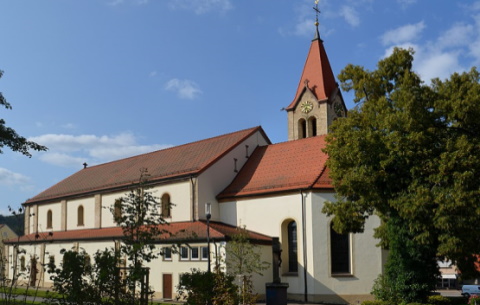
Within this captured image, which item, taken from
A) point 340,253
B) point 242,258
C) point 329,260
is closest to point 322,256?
point 329,260

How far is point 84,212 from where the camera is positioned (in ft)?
158

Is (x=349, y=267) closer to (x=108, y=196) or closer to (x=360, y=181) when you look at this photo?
(x=360, y=181)

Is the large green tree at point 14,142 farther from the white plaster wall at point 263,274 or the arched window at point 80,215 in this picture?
the arched window at point 80,215

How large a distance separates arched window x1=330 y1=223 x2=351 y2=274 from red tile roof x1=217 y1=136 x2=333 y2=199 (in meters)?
3.27

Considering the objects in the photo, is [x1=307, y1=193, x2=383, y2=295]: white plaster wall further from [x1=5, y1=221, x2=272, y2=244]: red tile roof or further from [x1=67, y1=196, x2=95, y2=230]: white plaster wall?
[x1=67, y1=196, x2=95, y2=230]: white plaster wall

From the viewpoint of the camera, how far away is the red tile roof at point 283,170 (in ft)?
112

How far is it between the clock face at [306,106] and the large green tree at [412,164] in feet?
65.3

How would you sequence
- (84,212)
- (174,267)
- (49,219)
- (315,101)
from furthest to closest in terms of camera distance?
(49,219) → (84,212) → (315,101) → (174,267)

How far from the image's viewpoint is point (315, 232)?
3281 cm

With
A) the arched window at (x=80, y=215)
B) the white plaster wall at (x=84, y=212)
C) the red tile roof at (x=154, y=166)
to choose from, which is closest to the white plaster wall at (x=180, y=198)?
the red tile roof at (x=154, y=166)

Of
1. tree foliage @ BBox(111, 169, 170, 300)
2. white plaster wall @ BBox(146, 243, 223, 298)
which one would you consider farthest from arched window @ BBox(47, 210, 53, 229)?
tree foliage @ BBox(111, 169, 170, 300)

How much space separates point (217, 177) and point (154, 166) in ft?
26.1

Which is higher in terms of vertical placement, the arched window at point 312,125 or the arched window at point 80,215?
the arched window at point 312,125

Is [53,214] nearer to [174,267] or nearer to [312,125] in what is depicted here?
[174,267]
